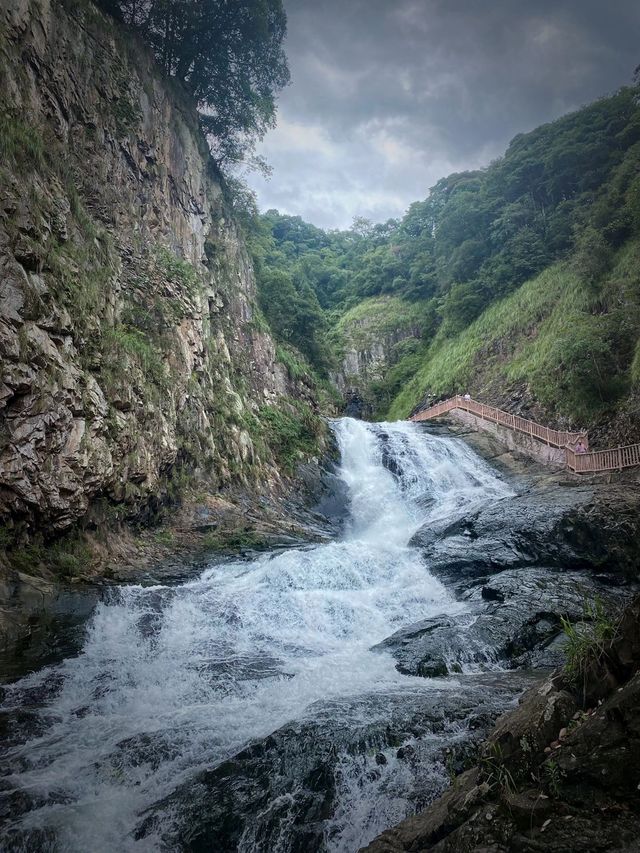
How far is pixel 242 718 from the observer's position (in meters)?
5.62

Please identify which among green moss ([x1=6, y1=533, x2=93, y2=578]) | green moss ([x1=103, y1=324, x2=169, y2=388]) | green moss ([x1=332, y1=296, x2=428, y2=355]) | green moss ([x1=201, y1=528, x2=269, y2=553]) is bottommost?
green moss ([x1=201, y1=528, x2=269, y2=553])

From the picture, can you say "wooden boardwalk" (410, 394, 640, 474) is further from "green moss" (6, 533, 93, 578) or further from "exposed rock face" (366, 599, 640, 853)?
"green moss" (6, 533, 93, 578)

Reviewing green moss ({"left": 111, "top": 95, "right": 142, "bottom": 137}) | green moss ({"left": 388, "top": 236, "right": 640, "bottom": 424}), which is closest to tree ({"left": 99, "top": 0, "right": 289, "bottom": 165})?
green moss ({"left": 111, "top": 95, "right": 142, "bottom": 137})

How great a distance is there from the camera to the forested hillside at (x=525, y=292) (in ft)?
60.6

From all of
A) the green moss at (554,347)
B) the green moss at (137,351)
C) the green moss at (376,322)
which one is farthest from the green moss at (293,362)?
the green moss at (376,322)

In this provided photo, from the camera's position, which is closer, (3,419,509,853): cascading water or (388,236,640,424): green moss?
(3,419,509,853): cascading water

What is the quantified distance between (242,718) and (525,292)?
2743 cm

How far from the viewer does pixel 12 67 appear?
11023 millimetres

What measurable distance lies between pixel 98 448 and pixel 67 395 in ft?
4.35

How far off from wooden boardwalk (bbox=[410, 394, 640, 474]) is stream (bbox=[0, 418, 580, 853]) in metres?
7.59

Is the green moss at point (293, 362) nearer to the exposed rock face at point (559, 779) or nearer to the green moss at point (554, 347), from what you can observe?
the green moss at point (554, 347)

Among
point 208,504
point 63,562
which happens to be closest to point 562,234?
point 208,504

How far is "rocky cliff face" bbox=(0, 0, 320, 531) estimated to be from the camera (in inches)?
324

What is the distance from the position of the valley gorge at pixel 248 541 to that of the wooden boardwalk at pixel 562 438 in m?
0.92
